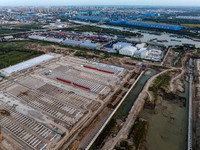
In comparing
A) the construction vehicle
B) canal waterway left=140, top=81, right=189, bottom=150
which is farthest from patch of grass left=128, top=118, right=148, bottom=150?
the construction vehicle

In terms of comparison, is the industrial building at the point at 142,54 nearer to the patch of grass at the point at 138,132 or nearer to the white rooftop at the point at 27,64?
the patch of grass at the point at 138,132

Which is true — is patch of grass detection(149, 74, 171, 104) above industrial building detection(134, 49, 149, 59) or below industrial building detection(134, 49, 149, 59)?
below

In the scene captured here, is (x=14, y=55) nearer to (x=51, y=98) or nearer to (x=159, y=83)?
(x=51, y=98)

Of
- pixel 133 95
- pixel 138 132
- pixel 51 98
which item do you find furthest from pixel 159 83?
pixel 51 98

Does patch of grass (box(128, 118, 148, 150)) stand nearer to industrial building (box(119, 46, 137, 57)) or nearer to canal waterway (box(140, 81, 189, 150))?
canal waterway (box(140, 81, 189, 150))

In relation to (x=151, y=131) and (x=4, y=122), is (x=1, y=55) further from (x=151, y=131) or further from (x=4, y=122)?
(x=151, y=131)

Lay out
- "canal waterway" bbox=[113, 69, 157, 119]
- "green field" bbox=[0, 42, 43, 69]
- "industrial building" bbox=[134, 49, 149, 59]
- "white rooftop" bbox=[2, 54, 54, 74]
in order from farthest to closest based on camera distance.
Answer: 1. "industrial building" bbox=[134, 49, 149, 59]
2. "green field" bbox=[0, 42, 43, 69]
3. "white rooftop" bbox=[2, 54, 54, 74]
4. "canal waterway" bbox=[113, 69, 157, 119]

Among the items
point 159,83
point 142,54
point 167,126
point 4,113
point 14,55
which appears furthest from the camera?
point 14,55

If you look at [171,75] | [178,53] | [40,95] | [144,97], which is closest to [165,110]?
[144,97]
